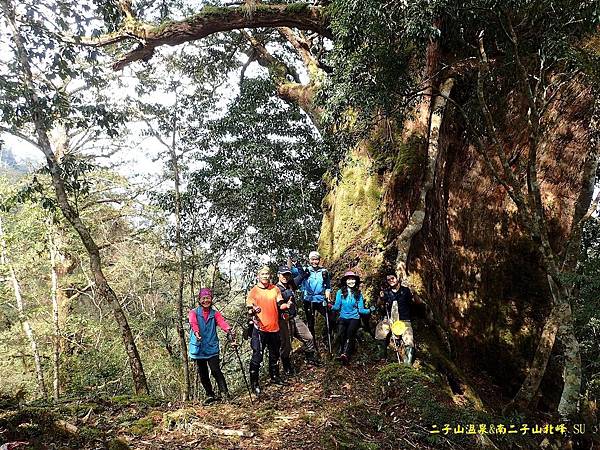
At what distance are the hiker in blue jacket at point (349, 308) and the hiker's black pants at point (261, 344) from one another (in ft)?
3.72

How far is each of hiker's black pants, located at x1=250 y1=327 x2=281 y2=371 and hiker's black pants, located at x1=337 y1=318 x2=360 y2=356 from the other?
1130 millimetres

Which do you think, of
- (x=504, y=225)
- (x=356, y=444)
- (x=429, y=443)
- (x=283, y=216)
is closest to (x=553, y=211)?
(x=504, y=225)

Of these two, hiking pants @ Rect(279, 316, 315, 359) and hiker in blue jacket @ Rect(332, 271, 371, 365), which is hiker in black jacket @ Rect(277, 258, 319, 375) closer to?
hiking pants @ Rect(279, 316, 315, 359)

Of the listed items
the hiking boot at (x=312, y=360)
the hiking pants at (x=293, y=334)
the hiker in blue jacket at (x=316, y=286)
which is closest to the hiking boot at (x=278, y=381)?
the hiking pants at (x=293, y=334)

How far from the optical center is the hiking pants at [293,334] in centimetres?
690

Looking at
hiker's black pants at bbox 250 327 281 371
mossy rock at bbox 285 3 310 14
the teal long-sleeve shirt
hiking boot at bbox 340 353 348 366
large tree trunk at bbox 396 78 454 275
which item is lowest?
hiking boot at bbox 340 353 348 366

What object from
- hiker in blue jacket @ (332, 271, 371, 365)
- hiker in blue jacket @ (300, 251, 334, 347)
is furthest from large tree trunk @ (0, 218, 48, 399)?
hiker in blue jacket @ (332, 271, 371, 365)

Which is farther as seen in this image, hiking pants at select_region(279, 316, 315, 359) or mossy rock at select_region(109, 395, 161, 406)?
hiking pants at select_region(279, 316, 315, 359)

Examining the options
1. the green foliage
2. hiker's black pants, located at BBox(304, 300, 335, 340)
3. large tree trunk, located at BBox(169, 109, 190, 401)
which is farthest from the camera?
large tree trunk, located at BBox(169, 109, 190, 401)

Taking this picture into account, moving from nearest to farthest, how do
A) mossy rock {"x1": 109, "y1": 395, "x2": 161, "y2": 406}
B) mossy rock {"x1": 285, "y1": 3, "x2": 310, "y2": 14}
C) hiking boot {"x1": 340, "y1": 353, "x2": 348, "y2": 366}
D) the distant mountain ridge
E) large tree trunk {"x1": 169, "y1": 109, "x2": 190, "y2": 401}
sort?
mossy rock {"x1": 109, "y1": 395, "x2": 161, "y2": 406} → hiking boot {"x1": 340, "y1": 353, "x2": 348, "y2": 366} → mossy rock {"x1": 285, "y1": 3, "x2": 310, "y2": 14} → large tree trunk {"x1": 169, "y1": 109, "x2": 190, "y2": 401} → the distant mountain ridge

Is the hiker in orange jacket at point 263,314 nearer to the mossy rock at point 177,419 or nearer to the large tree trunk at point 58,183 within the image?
the mossy rock at point 177,419

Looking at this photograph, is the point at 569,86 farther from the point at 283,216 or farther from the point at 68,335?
the point at 68,335

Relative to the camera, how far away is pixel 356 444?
4426 millimetres

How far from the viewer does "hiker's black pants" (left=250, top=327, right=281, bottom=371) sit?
6304mm
